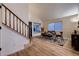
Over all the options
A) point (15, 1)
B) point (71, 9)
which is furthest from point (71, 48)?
point (15, 1)

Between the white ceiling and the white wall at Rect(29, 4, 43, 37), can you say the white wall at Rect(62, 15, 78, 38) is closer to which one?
the white ceiling

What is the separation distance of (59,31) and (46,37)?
0.38 m

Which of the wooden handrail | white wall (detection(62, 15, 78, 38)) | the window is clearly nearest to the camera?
white wall (detection(62, 15, 78, 38))

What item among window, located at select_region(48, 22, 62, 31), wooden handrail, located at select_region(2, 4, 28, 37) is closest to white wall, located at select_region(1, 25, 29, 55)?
wooden handrail, located at select_region(2, 4, 28, 37)

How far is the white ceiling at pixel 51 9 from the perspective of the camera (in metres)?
2.54

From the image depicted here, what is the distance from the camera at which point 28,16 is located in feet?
8.96

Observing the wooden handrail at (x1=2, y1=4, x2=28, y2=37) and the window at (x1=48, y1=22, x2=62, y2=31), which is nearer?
the window at (x1=48, y1=22, x2=62, y2=31)

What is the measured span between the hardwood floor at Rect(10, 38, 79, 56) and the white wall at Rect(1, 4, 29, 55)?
198mm

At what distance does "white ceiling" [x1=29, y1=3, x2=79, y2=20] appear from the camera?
100 inches

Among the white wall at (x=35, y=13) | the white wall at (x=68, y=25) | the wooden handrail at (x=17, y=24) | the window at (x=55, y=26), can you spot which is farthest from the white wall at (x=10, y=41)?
the white wall at (x=68, y=25)

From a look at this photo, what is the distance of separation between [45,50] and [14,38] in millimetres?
954

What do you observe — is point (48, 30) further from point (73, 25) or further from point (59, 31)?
point (73, 25)

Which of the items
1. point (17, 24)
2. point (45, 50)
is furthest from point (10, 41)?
point (45, 50)

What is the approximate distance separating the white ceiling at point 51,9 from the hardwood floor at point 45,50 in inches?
26.0
